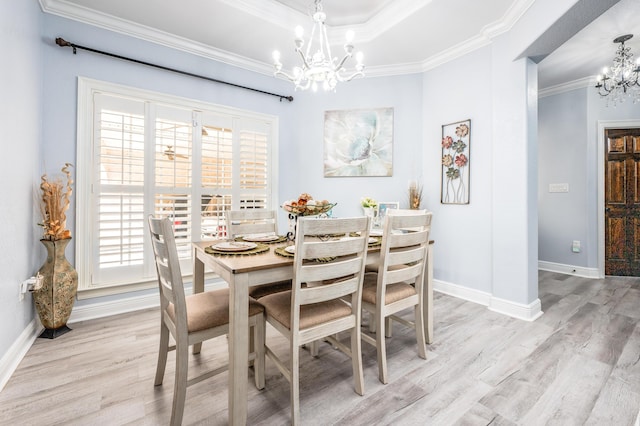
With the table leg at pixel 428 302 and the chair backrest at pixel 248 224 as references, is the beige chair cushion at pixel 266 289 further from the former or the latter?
the table leg at pixel 428 302

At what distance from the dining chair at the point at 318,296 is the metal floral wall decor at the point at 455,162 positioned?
2.21m

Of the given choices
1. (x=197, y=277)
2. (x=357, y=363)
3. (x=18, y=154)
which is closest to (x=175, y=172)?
(x=18, y=154)

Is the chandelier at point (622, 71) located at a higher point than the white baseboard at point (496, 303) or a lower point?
higher

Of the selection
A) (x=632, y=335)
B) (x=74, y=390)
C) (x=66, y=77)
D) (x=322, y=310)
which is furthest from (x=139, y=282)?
(x=632, y=335)

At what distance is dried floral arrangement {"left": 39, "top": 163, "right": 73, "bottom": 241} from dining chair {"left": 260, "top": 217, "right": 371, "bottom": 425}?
1930 mm

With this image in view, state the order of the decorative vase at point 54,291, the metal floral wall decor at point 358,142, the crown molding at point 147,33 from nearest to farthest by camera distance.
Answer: the decorative vase at point 54,291, the crown molding at point 147,33, the metal floral wall decor at point 358,142

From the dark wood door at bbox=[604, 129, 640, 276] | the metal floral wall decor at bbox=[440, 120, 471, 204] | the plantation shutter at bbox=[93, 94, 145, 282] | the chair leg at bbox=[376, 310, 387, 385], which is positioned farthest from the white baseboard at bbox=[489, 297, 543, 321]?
the plantation shutter at bbox=[93, 94, 145, 282]

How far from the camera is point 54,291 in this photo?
2.18m

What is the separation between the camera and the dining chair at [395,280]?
1729mm

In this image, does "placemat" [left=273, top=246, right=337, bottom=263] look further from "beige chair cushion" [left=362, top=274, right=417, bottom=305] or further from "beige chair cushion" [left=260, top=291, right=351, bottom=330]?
"beige chair cushion" [left=362, top=274, right=417, bottom=305]

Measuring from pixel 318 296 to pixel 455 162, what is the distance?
2645mm

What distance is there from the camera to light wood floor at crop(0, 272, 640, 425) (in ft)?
4.81

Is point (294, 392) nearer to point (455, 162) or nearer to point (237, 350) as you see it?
point (237, 350)

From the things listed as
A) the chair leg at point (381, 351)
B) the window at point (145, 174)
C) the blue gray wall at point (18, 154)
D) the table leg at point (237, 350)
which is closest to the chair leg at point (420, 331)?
the chair leg at point (381, 351)
